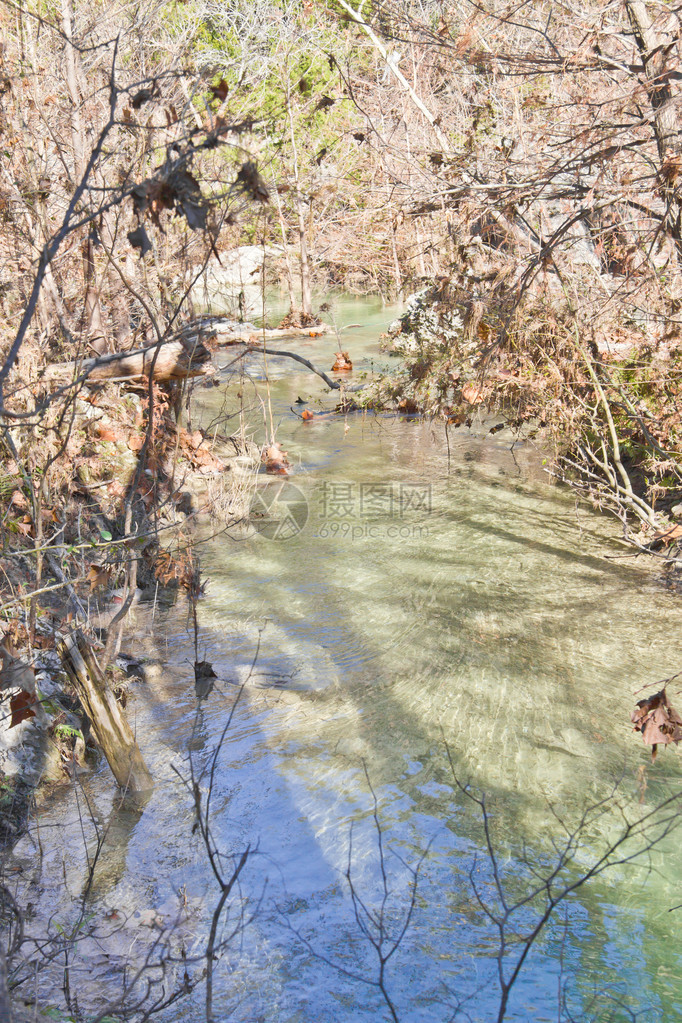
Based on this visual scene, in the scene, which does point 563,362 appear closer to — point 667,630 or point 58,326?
point 667,630

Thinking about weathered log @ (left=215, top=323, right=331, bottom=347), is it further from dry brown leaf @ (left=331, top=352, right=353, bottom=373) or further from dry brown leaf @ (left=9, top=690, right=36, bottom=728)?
dry brown leaf @ (left=9, top=690, right=36, bottom=728)

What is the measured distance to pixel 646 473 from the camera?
8469 mm

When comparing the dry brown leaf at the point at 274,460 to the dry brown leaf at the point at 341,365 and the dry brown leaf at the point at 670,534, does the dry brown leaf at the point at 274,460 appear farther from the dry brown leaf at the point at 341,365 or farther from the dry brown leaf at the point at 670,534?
A: the dry brown leaf at the point at 670,534

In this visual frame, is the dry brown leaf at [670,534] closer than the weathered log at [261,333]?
Yes

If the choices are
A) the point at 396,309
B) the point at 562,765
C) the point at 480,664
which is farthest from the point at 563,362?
the point at 396,309

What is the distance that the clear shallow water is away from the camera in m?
3.71

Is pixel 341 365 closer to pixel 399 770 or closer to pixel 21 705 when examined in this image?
pixel 399 770

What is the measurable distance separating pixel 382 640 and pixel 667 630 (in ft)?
7.17

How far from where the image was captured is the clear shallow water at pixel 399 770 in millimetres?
3715
